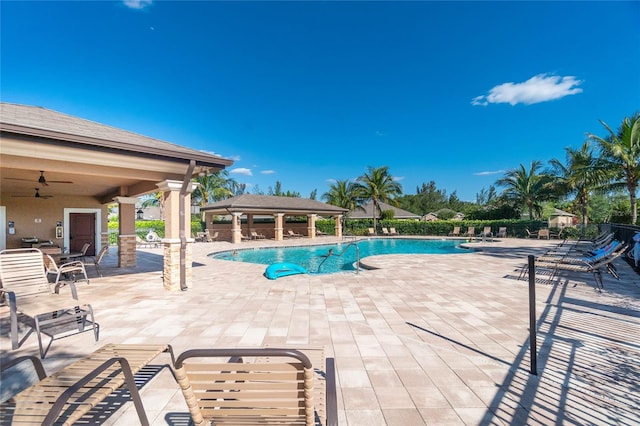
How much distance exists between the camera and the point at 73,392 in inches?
62.5

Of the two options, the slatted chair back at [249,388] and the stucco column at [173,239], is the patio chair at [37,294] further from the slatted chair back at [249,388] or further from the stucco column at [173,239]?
the slatted chair back at [249,388]

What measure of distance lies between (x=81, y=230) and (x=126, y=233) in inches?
226

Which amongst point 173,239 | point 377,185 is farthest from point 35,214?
point 377,185

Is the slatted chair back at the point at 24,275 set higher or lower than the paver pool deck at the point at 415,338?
higher

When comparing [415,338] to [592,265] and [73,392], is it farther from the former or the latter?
[592,265]

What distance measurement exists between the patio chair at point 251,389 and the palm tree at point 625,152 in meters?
21.5

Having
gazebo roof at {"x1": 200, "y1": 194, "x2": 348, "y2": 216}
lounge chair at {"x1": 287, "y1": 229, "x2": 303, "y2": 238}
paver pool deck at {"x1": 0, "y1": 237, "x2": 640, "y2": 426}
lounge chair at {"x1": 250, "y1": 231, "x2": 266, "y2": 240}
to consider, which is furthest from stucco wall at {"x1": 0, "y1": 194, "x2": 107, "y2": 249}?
lounge chair at {"x1": 287, "y1": 229, "x2": 303, "y2": 238}

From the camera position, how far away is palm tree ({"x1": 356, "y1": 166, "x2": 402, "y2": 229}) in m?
32.8

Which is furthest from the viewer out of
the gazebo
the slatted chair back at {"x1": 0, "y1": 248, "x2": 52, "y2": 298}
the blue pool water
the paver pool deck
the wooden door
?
the gazebo

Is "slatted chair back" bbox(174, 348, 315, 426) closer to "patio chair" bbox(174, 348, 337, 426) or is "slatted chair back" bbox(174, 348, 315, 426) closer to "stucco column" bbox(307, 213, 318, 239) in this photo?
"patio chair" bbox(174, 348, 337, 426)

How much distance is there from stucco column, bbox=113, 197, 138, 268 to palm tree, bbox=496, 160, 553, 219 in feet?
105

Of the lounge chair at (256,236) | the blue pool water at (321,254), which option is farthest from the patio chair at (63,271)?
the lounge chair at (256,236)

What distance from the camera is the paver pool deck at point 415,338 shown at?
266 centimetres

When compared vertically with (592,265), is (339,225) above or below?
above
